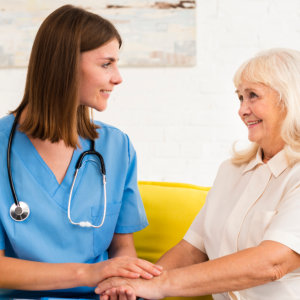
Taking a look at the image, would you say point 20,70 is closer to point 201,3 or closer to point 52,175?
point 201,3

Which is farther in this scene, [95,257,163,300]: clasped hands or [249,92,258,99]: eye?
[249,92,258,99]: eye

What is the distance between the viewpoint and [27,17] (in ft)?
8.70

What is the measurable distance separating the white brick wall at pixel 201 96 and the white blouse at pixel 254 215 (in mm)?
1142

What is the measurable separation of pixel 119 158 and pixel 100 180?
0.11 m

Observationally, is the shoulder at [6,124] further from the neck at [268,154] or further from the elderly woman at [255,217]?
the neck at [268,154]

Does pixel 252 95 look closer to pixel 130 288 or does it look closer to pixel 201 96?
pixel 130 288

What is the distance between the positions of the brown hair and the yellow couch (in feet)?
1.52

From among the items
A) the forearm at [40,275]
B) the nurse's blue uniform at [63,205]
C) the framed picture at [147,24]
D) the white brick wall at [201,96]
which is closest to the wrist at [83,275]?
the forearm at [40,275]

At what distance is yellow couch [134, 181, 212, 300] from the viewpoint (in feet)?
5.31

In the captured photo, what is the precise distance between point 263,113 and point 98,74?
0.49 meters

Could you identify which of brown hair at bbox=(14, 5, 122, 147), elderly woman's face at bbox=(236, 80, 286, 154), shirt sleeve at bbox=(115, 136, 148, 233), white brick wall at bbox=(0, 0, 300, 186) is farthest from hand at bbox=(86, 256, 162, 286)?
white brick wall at bbox=(0, 0, 300, 186)

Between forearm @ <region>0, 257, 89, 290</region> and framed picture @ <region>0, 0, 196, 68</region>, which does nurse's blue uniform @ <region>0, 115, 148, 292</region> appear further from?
framed picture @ <region>0, 0, 196, 68</region>

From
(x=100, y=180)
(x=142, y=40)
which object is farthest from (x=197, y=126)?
(x=100, y=180)

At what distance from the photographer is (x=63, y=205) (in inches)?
52.4
